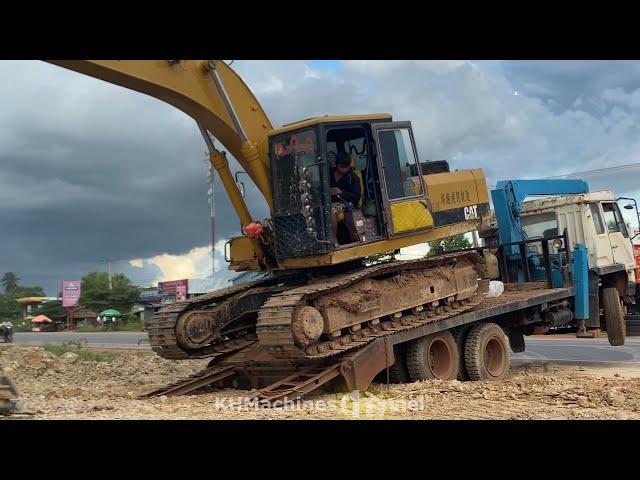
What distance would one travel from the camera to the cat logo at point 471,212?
402 inches

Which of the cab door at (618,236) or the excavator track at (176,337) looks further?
the cab door at (618,236)

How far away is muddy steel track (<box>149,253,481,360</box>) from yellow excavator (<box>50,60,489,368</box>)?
0.02m

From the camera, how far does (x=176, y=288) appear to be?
225 feet

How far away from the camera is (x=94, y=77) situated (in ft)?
22.2

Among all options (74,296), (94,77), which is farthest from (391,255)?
(74,296)

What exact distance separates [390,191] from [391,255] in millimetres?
1054

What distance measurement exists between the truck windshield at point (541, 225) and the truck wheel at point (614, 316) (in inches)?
62.7

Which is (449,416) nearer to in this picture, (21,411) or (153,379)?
(21,411)

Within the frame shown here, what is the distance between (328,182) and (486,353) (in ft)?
12.9

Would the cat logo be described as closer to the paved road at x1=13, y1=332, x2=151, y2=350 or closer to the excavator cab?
the excavator cab

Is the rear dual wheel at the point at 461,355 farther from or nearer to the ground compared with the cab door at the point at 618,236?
nearer to the ground

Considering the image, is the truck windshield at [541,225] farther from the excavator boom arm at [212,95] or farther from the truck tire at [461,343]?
the excavator boom arm at [212,95]

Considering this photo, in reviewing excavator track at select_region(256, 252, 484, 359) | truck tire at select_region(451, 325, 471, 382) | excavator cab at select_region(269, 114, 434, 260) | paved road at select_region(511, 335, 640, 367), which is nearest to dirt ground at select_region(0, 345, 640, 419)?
excavator track at select_region(256, 252, 484, 359)

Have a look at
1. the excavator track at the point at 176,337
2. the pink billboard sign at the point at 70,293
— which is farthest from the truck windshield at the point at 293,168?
the pink billboard sign at the point at 70,293
